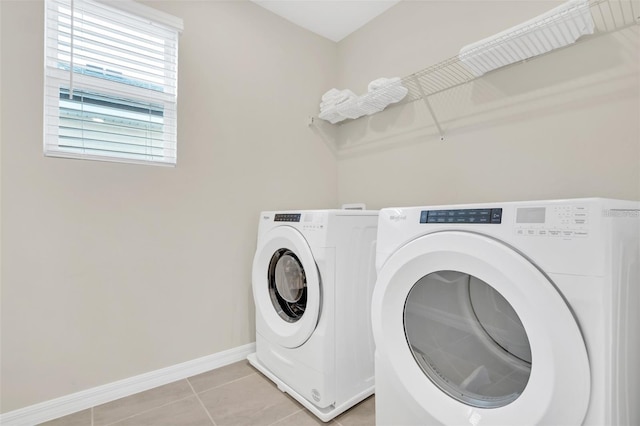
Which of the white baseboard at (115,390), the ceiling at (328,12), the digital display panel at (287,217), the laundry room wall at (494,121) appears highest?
the ceiling at (328,12)

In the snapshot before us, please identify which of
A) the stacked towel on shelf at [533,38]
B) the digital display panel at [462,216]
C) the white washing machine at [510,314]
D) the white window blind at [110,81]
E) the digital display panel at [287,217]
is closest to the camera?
the white washing machine at [510,314]

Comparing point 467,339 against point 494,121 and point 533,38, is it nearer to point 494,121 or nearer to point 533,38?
point 494,121

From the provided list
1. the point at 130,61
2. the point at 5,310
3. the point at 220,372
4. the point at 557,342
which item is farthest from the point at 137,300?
the point at 557,342

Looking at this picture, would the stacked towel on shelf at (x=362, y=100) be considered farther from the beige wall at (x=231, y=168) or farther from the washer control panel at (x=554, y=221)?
the washer control panel at (x=554, y=221)

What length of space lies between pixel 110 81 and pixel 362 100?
4.69 ft

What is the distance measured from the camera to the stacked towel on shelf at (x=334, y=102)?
2154 millimetres

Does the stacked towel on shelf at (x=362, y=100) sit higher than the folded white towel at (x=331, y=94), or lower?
lower

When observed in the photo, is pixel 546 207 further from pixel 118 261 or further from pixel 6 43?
pixel 6 43

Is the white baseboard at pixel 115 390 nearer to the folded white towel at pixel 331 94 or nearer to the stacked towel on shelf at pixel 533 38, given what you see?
the folded white towel at pixel 331 94

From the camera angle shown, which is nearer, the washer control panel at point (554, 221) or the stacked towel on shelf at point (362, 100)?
the washer control panel at point (554, 221)

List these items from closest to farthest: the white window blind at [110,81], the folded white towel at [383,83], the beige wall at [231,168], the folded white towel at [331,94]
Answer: the beige wall at [231,168] → the white window blind at [110,81] → the folded white towel at [383,83] → the folded white towel at [331,94]

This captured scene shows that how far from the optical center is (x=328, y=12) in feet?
7.23

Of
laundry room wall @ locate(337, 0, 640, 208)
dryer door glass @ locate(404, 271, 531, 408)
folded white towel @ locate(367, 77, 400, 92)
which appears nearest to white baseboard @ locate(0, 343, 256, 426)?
dryer door glass @ locate(404, 271, 531, 408)

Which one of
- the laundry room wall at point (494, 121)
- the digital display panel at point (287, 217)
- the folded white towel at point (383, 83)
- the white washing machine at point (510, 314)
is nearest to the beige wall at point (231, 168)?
the laundry room wall at point (494, 121)
